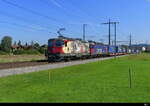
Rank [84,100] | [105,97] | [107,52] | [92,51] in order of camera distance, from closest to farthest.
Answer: [84,100] → [105,97] → [92,51] → [107,52]

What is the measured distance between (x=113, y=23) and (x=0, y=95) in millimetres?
84319

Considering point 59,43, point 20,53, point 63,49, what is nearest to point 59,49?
point 63,49

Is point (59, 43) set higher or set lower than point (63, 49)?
higher

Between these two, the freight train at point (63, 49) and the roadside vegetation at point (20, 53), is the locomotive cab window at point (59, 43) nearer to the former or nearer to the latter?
the freight train at point (63, 49)

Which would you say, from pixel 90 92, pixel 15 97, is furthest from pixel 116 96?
pixel 15 97

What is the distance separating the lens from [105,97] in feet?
34.9

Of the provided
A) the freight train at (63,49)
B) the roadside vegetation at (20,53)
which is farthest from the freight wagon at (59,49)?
the roadside vegetation at (20,53)

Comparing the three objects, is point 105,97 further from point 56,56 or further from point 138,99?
point 56,56

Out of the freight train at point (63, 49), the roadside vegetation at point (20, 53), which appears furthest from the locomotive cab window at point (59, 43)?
the roadside vegetation at point (20, 53)

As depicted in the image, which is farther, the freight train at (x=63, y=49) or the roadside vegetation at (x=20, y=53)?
the roadside vegetation at (x=20, y=53)

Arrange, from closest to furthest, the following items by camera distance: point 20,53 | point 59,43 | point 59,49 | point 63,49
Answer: point 59,49 < point 59,43 < point 63,49 < point 20,53

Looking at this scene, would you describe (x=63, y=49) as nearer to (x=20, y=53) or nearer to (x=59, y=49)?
(x=59, y=49)

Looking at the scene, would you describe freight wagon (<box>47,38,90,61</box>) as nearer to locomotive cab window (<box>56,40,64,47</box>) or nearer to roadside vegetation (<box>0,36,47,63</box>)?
locomotive cab window (<box>56,40,64,47</box>)

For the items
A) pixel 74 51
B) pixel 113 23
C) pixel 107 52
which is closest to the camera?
pixel 74 51
